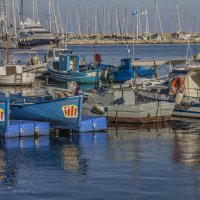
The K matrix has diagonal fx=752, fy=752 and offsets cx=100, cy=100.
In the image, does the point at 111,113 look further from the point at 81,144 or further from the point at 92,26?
the point at 92,26

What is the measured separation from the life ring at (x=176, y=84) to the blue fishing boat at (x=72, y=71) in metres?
19.4

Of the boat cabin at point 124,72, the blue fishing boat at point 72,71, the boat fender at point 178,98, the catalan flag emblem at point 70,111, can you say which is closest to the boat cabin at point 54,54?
the blue fishing boat at point 72,71

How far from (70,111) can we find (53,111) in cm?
69

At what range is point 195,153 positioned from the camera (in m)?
24.4

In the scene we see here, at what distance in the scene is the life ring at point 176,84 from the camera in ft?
116

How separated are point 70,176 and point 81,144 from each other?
6070mm

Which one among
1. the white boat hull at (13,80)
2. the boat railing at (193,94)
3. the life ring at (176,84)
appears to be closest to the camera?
the boat railing at (193,94)

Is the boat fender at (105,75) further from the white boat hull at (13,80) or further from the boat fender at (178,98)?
the boat fender at (178,98)

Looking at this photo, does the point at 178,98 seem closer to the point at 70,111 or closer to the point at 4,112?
the point at 70,111

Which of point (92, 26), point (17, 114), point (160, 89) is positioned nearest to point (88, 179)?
point (17, 114)

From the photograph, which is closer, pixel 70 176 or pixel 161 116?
pixel 70 176

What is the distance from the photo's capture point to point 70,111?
28047 mm

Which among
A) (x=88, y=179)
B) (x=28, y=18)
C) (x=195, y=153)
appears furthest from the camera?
(x=28, y=18)

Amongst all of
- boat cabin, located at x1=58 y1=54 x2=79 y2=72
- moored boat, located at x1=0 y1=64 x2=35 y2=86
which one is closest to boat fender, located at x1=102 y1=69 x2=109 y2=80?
boat cabin, located at x1=58 y1=54 x2=79 y2=72
